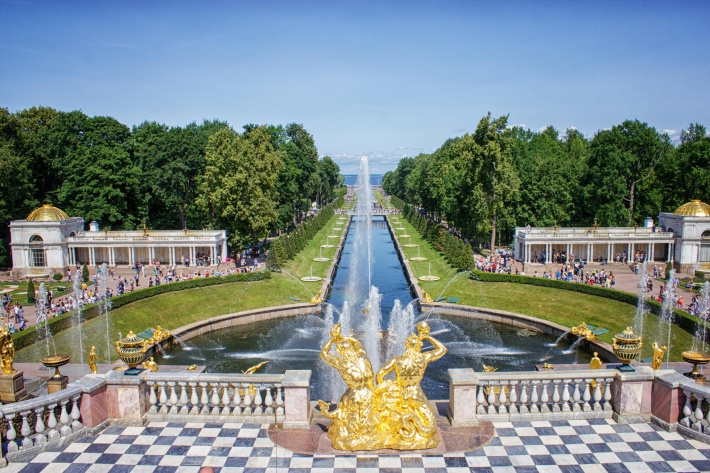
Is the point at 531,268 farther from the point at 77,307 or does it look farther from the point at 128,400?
the point at 128,400

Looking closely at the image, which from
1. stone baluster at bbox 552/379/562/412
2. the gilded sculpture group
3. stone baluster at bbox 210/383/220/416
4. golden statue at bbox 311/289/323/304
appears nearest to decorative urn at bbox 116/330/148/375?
stone baluster at bbox 210/383/220/416

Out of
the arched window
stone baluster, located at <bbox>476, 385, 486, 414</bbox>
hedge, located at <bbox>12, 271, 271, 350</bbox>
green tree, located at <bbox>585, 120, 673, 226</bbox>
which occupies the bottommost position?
hedge, located at <bbox>12, 271, 271, 350</bbox>

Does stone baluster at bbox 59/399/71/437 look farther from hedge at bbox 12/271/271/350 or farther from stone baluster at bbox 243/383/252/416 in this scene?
hedge at bbox 12/271/271/350

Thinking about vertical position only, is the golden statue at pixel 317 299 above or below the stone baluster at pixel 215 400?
below

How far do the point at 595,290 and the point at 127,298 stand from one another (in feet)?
102

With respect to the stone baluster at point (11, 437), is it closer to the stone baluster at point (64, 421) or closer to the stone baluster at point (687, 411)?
the stone baluster at point (64, 421)

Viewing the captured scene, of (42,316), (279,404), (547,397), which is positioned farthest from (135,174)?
(547,397)

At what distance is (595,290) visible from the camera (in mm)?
39344

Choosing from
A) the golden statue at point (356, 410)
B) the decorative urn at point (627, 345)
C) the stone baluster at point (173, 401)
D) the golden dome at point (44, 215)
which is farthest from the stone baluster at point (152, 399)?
the golden dome at point (44, 215)

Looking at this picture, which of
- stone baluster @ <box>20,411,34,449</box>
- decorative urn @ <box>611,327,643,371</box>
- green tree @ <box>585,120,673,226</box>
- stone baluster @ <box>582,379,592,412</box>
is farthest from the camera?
green tree @ <box>585,120,673,226</box>

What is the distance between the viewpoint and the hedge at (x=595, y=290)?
31.4 metres

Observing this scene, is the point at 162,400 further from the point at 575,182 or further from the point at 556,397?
the point at 575,182

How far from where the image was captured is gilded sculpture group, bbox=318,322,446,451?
38.4ft

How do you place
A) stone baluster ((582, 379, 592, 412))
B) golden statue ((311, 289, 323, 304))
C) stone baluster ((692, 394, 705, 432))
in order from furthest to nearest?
golden statue ((311, 289, 323, 304))
stone baluster ((582, 379, 592, 412))
stone baluster ((692, 394, 705, 432))
